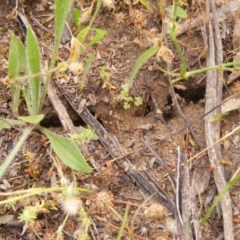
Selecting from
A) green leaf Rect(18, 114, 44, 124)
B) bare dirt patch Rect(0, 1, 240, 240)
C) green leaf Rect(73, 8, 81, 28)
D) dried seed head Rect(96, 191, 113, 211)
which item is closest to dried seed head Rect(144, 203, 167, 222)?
bare dirt patch Rect(0, 1, 240, 240)

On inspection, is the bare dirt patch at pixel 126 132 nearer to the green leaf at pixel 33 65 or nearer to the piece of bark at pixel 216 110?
the piece of bark at pixel 216 110

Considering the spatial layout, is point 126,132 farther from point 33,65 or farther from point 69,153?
point 33,65

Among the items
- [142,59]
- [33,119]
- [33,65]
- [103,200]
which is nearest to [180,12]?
[142,59]

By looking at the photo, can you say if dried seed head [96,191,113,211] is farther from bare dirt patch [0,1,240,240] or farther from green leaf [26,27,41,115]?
green leaf [26,27,41,115]

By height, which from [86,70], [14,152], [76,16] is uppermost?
[76,16]

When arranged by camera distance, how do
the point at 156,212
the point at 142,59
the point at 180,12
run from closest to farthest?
the point at 156,212, the point at 142,59, the point at 180,12

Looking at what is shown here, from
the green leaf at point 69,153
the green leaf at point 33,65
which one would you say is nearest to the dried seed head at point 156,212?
the green leaf at point 69,153

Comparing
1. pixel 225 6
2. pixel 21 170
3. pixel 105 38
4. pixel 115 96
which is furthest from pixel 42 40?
pixel 225 6
